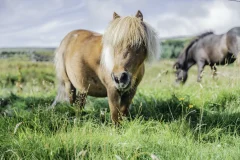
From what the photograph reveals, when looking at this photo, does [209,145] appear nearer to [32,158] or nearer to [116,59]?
[116,59]

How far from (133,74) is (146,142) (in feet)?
3.72

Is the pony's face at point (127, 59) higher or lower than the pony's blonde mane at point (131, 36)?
lower

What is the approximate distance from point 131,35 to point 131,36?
13 mm

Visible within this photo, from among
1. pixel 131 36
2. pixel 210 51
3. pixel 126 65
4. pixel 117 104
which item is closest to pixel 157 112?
pixel 117 104

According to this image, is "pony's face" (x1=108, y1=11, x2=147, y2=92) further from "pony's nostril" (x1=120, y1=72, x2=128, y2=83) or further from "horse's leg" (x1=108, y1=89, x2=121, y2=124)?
"horse's leg" (x1=108, y1=89, x2=121, y2=124)

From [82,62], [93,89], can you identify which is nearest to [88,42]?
[82,62]

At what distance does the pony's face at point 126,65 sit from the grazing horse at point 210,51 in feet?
21.1

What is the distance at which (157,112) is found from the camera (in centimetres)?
585

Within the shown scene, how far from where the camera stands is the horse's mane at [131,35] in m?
4.56

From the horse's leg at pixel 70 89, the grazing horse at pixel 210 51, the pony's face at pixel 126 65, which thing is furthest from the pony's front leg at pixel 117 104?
the grazing horse at pixel 210 51

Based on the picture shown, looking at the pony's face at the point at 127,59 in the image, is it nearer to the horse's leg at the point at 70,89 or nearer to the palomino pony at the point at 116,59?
the palomino pony at the point at 116,59

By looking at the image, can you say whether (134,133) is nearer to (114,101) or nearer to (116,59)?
(114,101)

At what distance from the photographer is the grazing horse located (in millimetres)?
11827

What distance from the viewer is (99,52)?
17.5 feet
